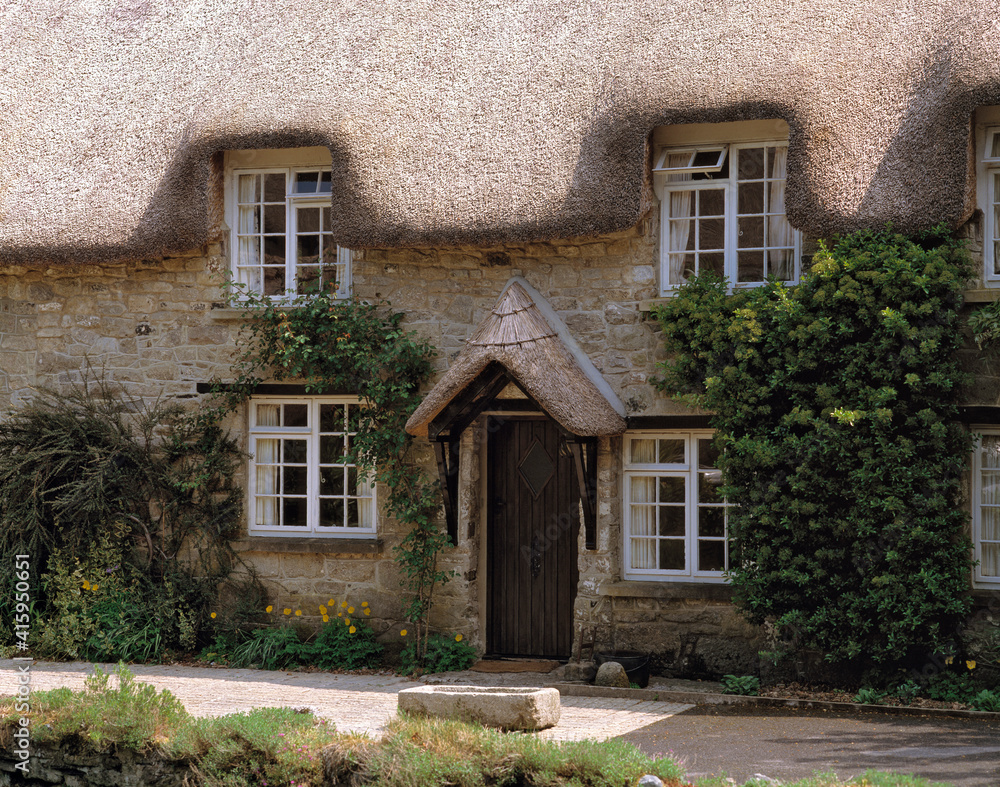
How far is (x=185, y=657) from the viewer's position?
10484 mm

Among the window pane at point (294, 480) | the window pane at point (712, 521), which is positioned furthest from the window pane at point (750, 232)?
the window pane at point (294, 480)

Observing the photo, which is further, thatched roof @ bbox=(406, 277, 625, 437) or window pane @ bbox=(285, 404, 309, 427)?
window pane @ bbox=(285, 404, 309, 427)

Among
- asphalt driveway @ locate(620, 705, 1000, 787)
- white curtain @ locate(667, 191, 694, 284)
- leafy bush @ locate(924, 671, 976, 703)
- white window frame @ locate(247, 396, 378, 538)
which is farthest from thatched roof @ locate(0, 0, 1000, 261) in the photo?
asphalt driveway @ locate(620, 705, 1000, 787)

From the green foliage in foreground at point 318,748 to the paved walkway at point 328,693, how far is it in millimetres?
463

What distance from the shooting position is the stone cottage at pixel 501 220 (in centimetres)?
888

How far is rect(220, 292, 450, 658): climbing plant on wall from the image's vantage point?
9977mm

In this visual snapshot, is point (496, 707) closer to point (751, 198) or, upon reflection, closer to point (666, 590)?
point (666, 590)

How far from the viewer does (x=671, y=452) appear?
9719mm

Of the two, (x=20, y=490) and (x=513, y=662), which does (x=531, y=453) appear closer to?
(x=513, y=662)

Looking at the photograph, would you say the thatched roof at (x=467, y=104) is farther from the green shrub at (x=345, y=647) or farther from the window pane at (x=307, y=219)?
the green shrub at (x=345, y=647)

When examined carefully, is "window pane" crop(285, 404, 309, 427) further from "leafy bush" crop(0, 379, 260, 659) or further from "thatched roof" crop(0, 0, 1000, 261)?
"thatched roof" crop(0, 0, 1000, 261)

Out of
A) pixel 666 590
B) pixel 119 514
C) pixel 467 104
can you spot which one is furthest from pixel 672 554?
pixel 119 514

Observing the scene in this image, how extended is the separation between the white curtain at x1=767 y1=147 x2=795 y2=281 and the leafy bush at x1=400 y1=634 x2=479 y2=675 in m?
4.07

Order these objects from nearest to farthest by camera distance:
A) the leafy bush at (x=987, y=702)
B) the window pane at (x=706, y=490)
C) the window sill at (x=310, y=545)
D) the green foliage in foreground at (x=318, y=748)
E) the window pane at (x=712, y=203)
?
the green foliage in foreground at (x=318, y=748) < the leafy bush at (x=987, y=702) < the window pane at (x=706, y=490) < the window pane at (x=712, y=203) < the window sill at (x=310, y=545)
